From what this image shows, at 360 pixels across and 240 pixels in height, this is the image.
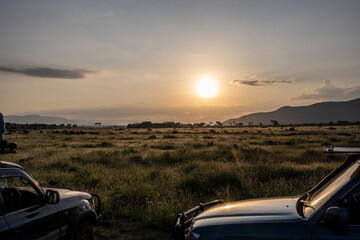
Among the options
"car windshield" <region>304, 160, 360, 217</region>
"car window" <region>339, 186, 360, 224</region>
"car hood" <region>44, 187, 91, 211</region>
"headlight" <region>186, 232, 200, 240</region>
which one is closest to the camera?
"car window" <region>339, 186, 360, 224</region>

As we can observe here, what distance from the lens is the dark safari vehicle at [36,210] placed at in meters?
3.24

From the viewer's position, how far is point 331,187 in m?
3.47

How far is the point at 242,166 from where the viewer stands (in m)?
12.3

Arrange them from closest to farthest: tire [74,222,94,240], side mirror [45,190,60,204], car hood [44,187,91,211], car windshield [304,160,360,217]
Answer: car windshield [304,160,360,217], side mirror [45,190,60,204], car hood [44,187,91,211], tire [74,222,94,240]

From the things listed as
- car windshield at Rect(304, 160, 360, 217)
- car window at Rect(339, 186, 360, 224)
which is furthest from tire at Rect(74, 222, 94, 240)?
car window at Rect(339, 186, 360, 224)

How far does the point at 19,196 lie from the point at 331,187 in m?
3.67

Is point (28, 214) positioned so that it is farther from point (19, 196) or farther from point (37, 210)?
point (19, 196)

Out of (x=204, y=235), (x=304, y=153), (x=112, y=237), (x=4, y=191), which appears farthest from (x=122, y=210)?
(x=304, y=153)

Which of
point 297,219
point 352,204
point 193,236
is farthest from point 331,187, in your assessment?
point 193,236

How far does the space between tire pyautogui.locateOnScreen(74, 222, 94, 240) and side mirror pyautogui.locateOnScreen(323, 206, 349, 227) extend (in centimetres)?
333

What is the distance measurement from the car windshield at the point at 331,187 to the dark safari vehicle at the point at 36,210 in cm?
297

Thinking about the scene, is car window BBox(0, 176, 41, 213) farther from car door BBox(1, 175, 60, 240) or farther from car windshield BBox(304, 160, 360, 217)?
car windshield BBox(304, 160, 360, 217)

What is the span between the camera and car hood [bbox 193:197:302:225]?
310 cm

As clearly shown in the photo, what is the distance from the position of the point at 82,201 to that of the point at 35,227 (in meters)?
1.10
